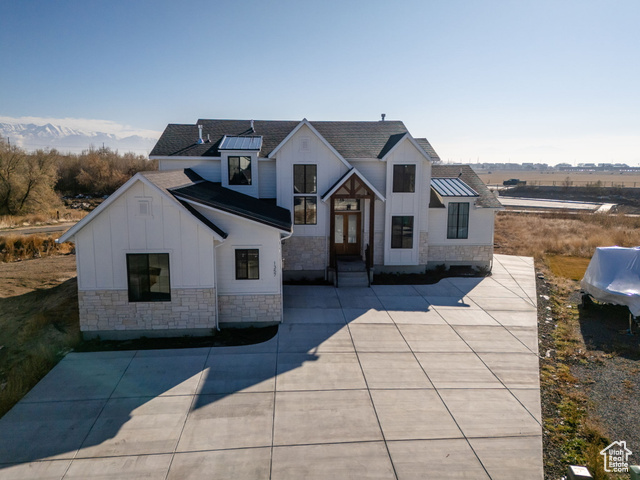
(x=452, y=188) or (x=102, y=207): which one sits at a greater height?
(x=452, y=188)

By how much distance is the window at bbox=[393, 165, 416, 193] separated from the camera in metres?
18.8

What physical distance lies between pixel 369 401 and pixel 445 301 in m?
8.03

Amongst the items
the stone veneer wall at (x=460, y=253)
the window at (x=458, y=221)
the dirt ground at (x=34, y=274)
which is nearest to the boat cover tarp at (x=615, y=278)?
the stone veneer wall at (x=460, y=253)

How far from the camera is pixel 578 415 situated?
839cm

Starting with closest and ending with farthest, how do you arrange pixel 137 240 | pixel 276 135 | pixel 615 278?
pixel 137 240 → pixel 615 278 → pixel 276 135

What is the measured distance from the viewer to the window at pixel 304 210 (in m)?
18.5

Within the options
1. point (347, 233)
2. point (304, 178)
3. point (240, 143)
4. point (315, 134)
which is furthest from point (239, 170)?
point (347, 233)

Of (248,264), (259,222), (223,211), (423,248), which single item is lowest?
(423,248)

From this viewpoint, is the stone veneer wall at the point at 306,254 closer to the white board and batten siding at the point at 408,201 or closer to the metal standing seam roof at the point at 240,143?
the white board and batten siding at the point at 408,201

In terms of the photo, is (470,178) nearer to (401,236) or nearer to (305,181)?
(401,236)

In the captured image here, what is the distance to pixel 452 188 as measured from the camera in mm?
21016

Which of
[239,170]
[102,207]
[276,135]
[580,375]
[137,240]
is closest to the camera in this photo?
[580,375]

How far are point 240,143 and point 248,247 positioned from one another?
7.39 meters

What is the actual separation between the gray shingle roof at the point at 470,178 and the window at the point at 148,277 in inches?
605
